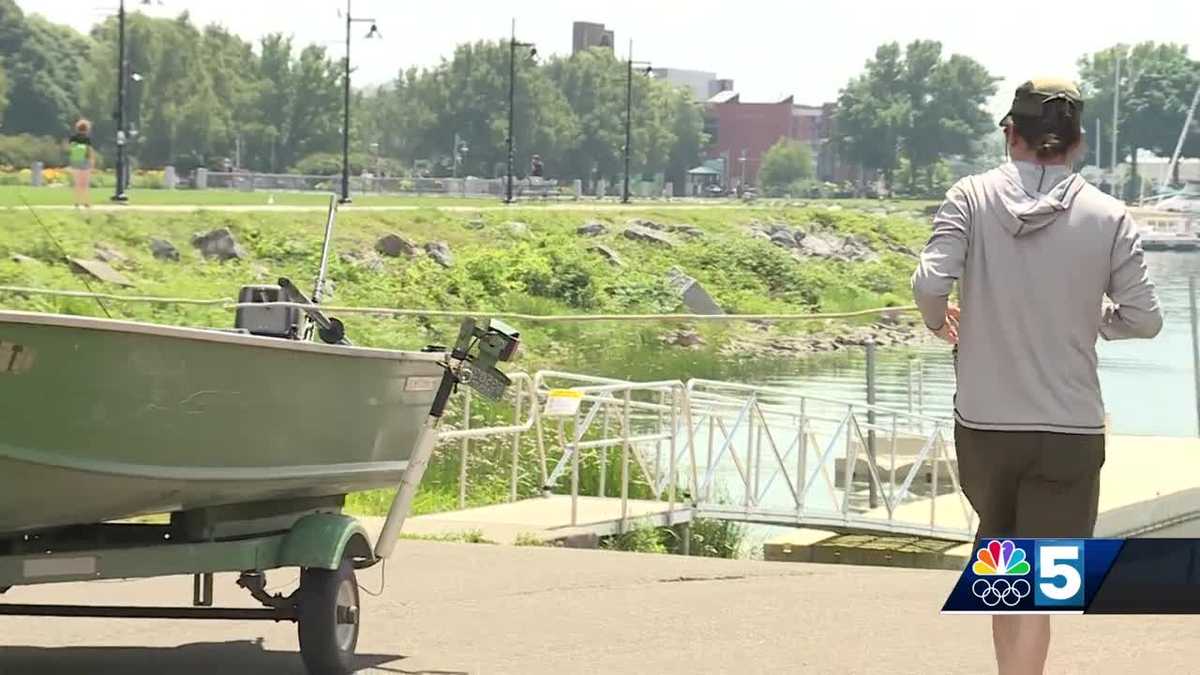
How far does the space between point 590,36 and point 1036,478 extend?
129853 mm

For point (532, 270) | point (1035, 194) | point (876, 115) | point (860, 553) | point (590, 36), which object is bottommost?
point (860, 553)

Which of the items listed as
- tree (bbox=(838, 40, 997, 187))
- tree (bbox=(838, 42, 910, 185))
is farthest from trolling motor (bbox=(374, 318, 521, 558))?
tree (bbox=(838, 42, 910, 185))

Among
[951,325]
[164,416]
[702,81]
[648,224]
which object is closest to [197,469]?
[164,416]

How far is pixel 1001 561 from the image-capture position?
5340 millimetres

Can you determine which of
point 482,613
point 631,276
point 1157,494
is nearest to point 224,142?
point 631,276

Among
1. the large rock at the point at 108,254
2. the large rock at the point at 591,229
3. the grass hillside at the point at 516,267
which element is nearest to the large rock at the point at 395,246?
the grass hillside at the point at 516,267

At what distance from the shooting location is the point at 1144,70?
97.8 meters

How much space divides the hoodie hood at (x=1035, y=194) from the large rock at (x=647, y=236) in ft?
238

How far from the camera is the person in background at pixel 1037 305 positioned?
5.17 meters

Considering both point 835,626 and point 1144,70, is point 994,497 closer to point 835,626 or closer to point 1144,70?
point 835,626

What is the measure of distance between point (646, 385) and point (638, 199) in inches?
3646

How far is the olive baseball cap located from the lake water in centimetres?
2202

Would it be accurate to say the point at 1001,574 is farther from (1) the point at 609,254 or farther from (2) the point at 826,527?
(1) the point at 609,254

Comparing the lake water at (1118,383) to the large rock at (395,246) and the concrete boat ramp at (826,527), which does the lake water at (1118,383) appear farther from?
the large rock at (395,246)
